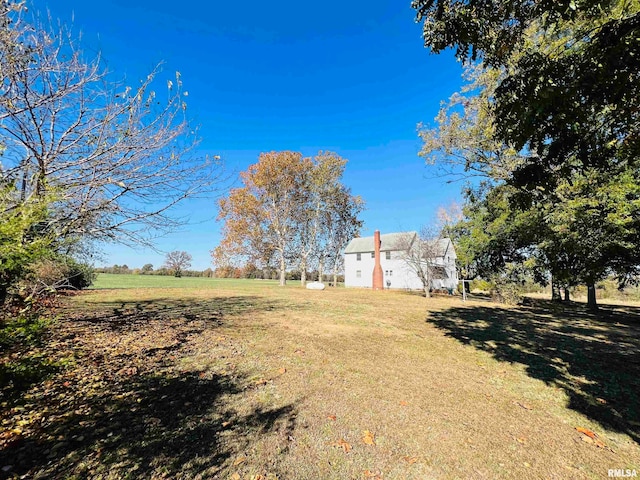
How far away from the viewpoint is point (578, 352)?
254 inches

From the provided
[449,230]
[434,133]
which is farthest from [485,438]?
[449,230]

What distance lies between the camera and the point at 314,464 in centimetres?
255

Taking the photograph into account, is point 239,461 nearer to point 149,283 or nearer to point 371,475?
point 371,475

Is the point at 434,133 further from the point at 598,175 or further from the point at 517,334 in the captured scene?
the point at 517,334

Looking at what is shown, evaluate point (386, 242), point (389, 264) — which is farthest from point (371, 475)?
point (386, 242)

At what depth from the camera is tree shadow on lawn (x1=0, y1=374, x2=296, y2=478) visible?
7.82ft

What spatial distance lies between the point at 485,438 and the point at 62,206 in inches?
247

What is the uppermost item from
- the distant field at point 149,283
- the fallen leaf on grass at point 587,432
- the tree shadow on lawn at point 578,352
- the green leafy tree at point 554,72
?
the green leafy tree at point 554,72

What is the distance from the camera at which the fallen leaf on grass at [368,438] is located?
2.92 meters

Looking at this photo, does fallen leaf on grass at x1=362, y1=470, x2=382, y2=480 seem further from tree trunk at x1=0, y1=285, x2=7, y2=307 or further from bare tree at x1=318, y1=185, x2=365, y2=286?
bare tree at x1=318, y1=185, x2=365, y2=286

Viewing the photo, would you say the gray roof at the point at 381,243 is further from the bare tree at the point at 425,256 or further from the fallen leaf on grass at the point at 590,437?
the fallen leaf on grass at the point at 590,437

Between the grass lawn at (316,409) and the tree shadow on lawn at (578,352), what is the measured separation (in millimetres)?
46

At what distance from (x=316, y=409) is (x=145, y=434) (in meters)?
1.87

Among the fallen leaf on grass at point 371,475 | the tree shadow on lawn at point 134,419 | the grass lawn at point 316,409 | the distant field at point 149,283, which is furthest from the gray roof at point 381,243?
the fallen leaf on grass at point 371,475
